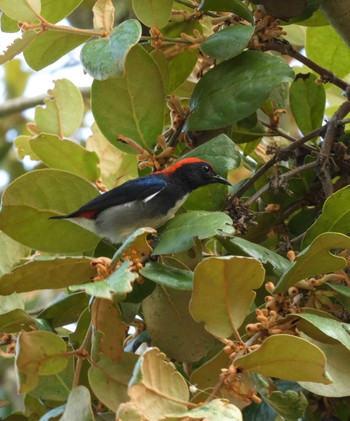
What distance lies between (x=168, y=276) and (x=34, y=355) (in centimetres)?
25

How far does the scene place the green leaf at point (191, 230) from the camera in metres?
1.36

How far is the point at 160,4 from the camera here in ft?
5.36

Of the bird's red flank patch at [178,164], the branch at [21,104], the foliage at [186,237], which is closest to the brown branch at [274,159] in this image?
the foliage at [186,237]

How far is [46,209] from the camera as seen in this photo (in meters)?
1.60

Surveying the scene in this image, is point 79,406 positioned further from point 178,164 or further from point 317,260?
point 178,164

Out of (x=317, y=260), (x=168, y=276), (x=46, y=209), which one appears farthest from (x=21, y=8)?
(x=317, y=260)

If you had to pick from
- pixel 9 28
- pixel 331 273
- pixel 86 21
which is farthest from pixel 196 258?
pixel 86 21

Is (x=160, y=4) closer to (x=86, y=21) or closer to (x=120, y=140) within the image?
(x=120, y=140)

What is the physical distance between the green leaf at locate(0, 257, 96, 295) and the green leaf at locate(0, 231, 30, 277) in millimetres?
276

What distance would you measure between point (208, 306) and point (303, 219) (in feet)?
1.83

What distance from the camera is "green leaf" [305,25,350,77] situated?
2.01 meters

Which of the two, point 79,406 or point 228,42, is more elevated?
point 228,42

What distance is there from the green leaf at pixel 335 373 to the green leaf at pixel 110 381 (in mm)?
277

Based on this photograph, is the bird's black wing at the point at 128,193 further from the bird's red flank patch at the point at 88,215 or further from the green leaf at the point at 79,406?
the green leaf at the point at 79,406
